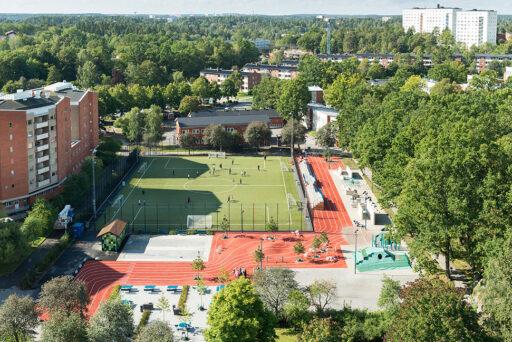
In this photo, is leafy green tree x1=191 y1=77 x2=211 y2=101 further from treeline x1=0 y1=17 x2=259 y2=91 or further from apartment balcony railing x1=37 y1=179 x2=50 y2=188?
apartment balcony railing x1=37 y1=179 x2=50 y2=188

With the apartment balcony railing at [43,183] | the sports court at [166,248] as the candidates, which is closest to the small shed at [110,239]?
the sports court at [166,248]

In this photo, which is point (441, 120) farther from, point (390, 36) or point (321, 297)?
point (390, 36)

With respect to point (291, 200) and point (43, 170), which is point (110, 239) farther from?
point (291, 200)

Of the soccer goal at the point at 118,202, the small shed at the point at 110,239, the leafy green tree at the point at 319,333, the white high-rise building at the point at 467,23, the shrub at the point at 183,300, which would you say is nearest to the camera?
the leafy green tree at the point at 319,333

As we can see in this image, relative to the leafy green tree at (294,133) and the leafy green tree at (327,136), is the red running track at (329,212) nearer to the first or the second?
the leafy green tree at (327,136)

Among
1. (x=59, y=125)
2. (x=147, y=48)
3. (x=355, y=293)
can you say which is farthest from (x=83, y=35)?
(x=355, y=293)

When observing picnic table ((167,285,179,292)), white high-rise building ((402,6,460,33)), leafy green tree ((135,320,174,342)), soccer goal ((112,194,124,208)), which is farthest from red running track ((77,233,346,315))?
white high-rise building ((402,6,460,33))

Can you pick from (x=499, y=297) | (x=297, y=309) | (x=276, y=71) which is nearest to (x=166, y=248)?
(x=297, y=309)
